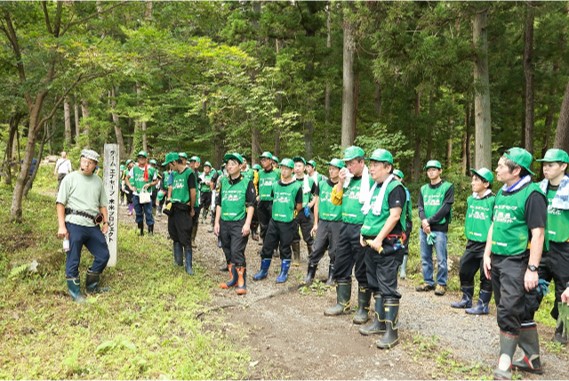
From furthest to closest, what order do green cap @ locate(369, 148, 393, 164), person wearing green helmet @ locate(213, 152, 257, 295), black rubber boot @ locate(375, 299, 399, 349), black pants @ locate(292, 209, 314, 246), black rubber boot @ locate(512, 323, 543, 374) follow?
1. black pants @ locate(292, 209, 314, 246)
2. person wearing green helmet @ locate(213, 152, 257, 295)
3. green cap @ locate(369, 148, 393, 164)
4. black rubber boot @ locate(375, 299, 399, 349)
5. black rubber boot @ locate(512, 323, 543, 374)

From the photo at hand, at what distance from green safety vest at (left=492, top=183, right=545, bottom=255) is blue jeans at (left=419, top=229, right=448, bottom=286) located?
9.40ft

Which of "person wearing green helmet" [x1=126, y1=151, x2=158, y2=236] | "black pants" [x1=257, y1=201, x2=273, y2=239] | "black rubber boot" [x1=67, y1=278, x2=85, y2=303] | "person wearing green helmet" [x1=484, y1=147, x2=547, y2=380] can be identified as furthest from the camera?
"person wearing green helmet" [x1=126, y1=151, x2=158, y2=236]

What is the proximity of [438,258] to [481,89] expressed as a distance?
6.75m

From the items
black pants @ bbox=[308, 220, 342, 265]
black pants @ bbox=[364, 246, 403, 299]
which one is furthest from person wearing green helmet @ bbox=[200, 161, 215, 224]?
black pants @ bbox=[364, 246, 403, 299]

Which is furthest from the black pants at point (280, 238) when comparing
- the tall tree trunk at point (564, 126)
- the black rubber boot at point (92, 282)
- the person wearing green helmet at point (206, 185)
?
the tall tree trunk at point (564, 126)

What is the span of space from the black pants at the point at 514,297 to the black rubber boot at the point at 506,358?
0.07 m

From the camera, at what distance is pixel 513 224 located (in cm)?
410

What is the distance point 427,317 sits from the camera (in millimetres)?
6016

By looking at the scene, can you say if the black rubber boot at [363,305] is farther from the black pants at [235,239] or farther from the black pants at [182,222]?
the black pants at [182,222]

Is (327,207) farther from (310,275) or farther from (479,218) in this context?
(479,218)

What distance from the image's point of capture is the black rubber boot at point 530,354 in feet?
13.7

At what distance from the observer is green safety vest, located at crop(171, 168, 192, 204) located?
26.2ft

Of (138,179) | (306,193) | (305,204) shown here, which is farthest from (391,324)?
(138,179)

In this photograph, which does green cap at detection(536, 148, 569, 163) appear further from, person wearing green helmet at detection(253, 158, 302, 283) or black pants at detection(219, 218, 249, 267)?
black pants at detection(219, 218, 249, 267)
